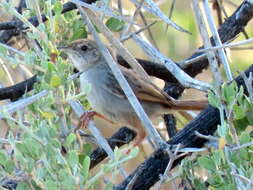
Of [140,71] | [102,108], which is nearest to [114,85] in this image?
[102,108]

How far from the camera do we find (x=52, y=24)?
308cm

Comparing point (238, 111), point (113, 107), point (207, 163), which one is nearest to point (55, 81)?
point (207, 163)

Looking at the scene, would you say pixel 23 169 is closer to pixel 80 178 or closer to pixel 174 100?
pixel 80 178

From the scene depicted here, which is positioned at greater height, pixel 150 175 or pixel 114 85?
pixel 114 85

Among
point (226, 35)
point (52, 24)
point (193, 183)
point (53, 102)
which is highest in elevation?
point (52, 24)

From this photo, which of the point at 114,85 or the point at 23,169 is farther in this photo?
the point at 114,85

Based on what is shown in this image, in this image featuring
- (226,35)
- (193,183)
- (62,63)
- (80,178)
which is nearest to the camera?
(80,178)

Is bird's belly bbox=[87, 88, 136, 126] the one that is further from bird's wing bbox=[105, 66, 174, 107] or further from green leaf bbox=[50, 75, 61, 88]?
green leaf bbox=[50, 75, 61, 88]

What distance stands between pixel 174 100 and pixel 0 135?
163 cm

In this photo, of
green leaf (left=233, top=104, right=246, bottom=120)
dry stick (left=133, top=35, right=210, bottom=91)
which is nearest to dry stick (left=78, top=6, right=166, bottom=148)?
dry stick (left=133, top=35, right=210, bottom=91)

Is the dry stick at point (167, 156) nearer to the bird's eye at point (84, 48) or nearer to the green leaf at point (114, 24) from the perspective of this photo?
the green leaf at point (114, 24)

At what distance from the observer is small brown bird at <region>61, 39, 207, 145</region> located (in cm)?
453

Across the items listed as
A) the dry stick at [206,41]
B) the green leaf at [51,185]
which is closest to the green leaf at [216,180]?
the dry stick at [206,41]

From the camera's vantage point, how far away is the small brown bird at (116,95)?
14.9 ft
